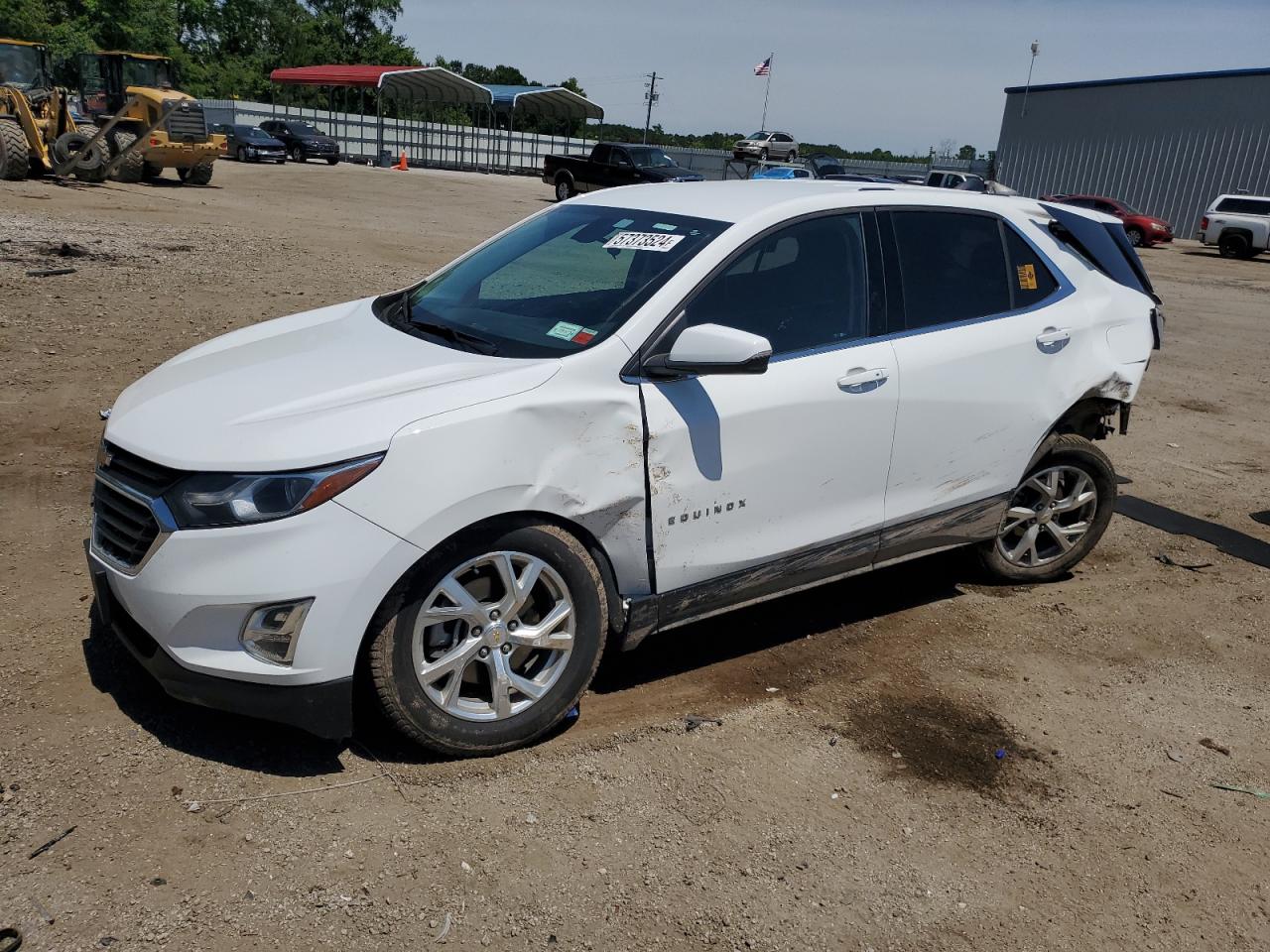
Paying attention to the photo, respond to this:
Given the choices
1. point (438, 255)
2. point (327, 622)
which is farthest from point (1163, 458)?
point (438, 255)

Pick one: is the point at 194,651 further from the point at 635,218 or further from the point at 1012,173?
the point at 1012,173

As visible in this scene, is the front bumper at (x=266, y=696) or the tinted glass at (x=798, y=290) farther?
the tinted glass at (x=798, y=290)

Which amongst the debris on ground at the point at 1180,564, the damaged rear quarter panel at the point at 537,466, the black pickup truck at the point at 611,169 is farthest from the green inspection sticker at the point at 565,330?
the black pickup truck at the point at 611,169

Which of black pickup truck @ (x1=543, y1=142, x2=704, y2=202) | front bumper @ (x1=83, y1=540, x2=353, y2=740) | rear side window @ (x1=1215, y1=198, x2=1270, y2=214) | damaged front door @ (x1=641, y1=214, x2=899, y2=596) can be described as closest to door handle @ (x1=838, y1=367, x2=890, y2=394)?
damaged front door @ (x1=641, y1=214, x2=899, y2=596)

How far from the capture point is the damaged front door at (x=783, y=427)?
351 centimetres

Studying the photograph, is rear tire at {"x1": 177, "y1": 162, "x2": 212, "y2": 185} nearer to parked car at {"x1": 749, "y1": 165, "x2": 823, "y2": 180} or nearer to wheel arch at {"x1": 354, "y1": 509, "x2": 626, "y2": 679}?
parked car at {"x1": 749, "y1": 165, "x2": 823, "y2": 180}

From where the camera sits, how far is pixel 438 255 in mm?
14953

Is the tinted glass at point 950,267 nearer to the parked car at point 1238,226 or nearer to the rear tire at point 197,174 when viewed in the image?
the rear tire at point 197,174

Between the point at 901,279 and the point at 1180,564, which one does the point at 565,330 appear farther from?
the point at 1180,564

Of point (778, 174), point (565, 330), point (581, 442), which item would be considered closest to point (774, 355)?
point (565, 330)

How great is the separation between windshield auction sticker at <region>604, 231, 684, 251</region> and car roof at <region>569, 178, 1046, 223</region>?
17cm

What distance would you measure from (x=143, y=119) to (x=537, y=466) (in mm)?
22968

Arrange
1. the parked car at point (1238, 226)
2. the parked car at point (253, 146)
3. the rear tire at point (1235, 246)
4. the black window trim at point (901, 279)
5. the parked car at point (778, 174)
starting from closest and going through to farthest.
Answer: the black window trim at point (901, 279) → the parked car at point (778, 174) → the parked car at point (1238, 226) → the rear tire at point (1235, 246) → the parked car at point (253, 146)

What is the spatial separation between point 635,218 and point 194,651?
2305 mm
